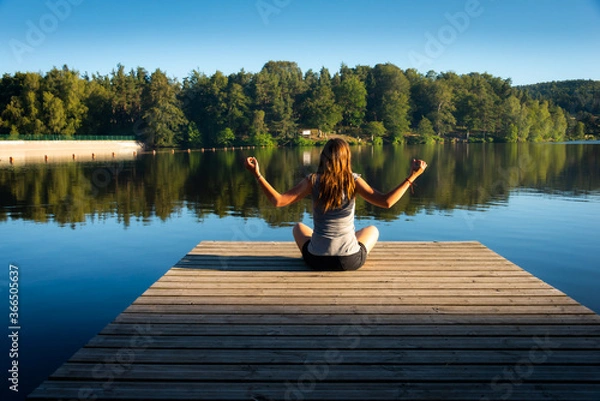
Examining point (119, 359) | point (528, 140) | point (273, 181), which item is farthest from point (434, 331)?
point (528, 140)

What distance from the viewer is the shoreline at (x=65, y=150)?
46.4 m

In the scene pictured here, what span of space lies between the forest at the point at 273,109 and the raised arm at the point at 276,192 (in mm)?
59321

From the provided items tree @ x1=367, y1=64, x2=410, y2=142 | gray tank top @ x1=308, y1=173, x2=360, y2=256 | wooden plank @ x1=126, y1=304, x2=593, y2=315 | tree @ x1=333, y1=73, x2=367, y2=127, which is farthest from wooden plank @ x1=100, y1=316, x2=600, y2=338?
tree @ x1=333, y1=73, x2=367, y2=127

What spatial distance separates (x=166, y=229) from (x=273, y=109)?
227 ft

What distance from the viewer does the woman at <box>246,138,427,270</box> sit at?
436cm

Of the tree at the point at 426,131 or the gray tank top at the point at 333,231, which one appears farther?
the tree at the point at 426,131

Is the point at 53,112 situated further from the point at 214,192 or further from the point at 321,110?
the point at 214,192

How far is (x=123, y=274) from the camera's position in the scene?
25.4 feet

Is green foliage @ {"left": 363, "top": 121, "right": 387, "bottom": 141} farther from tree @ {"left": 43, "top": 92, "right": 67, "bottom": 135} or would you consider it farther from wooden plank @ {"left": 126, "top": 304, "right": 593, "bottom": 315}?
wooden plank @ {"left": 126, "top": 304, "right": 593, "bottom": 315}

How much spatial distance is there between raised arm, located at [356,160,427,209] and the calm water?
3289 millimetres

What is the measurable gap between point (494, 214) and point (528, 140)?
94.3 m

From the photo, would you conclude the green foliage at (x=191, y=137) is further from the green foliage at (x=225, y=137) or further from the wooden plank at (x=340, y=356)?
the wooden plank at (x=340, y=356)

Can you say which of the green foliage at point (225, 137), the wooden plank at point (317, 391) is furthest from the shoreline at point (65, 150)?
the wooden plank at point (317, 391)

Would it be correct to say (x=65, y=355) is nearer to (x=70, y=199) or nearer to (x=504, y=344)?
(x=504, y=344)
